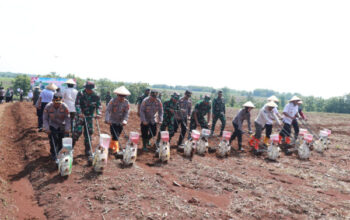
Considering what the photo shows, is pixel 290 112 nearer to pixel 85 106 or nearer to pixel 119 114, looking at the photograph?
pixel 119 114

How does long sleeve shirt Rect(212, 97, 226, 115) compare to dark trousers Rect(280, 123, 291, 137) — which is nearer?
dark trousers Rect(280, 123, 291, 137)

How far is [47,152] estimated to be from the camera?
7.19m

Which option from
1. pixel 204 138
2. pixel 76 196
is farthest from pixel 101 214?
pixel 204 138

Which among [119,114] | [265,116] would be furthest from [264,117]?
[119,114]

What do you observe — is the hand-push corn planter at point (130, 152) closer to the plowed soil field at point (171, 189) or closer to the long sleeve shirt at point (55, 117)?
the plowed soil field at point (171, 189)

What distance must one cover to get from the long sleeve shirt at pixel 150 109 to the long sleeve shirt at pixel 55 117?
2.19 meters

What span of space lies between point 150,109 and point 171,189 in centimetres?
301

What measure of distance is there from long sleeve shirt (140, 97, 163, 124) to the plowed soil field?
1062 mm

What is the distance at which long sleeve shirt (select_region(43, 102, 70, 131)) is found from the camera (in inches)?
233

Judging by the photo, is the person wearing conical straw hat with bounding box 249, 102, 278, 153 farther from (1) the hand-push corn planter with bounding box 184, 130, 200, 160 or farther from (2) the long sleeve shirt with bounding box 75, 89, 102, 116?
(2) the long sleeve shirt with bounding box 75, 89, 102, 116

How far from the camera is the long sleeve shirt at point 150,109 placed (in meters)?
7.49

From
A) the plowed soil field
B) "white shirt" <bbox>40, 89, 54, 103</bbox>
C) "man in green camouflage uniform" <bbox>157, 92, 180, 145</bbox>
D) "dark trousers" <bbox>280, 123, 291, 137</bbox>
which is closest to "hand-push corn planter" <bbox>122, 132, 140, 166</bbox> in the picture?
the plowed soil field

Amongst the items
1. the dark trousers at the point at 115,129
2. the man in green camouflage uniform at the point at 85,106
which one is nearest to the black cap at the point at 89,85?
the man in green camouflage uniform at the point at 85,106

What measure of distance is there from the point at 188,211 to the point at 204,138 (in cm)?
382
